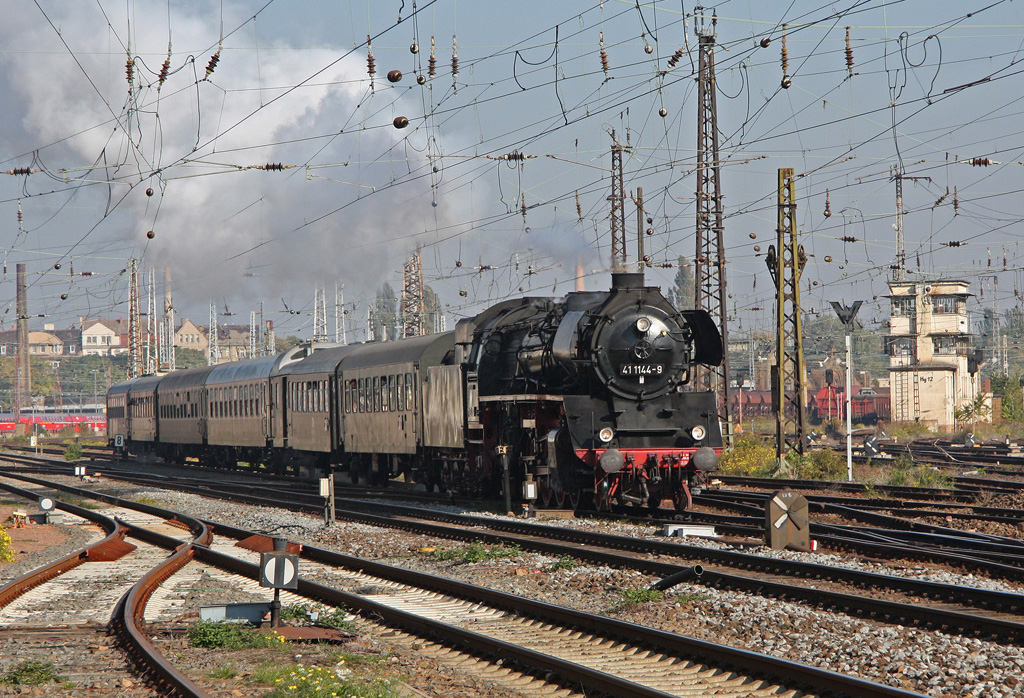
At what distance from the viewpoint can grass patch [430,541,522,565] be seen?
573 inches

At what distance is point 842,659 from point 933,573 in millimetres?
4370

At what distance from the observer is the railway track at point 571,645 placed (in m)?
7.20

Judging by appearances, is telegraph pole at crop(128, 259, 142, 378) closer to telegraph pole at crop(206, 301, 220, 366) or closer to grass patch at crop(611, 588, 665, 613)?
telegraph pole at crop(206, 301, 220, 366)

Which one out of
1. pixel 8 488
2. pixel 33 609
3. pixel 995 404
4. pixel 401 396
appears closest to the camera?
pixel 33 609

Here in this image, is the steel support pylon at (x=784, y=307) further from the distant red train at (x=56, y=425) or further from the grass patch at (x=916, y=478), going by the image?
the distant red train at (x=56, y=425)

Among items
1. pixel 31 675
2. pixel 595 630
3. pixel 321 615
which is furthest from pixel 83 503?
pixel 595 630

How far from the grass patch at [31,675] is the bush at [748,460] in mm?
23244

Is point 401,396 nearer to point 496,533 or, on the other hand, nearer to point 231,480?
point 496,533

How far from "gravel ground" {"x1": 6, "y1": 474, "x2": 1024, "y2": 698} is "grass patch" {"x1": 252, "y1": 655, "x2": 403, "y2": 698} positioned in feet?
1.25

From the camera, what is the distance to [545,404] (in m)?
18.8

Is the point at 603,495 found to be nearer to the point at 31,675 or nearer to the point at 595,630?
the point at 595,630

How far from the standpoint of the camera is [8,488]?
32.8m

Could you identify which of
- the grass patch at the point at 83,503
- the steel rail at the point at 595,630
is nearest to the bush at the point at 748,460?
the grass patch at the point at 83,503

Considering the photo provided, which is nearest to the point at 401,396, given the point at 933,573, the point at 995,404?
the point at 933,573
